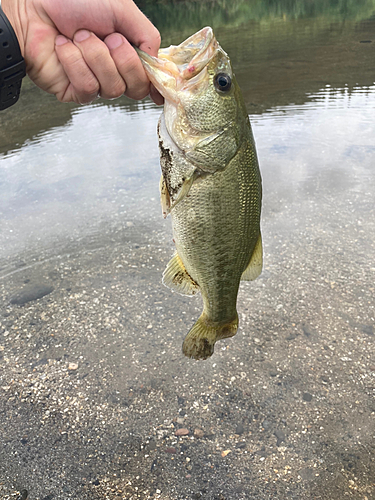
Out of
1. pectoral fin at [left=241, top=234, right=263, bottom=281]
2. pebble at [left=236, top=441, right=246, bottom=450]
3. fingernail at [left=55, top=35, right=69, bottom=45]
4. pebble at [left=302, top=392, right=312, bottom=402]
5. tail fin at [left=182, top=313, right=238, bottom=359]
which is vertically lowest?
pebble at [left=302, top=392, right=312, bottom=402]

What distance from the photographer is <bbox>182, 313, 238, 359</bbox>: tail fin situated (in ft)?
8.21

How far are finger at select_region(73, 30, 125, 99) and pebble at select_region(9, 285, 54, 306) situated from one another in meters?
3.30

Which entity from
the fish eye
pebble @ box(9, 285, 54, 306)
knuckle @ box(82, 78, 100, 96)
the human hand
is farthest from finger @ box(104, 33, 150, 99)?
pebble @ box(9, 285, 54, 306)

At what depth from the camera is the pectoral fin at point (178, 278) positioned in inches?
95.9

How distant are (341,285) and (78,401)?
2903 mm

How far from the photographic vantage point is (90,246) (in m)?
5.61

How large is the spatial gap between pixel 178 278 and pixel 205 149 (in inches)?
31.4

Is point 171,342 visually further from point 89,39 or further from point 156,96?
point 89,39

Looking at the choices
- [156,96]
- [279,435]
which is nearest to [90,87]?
[156,96]

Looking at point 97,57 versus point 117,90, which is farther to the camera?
point 117,90

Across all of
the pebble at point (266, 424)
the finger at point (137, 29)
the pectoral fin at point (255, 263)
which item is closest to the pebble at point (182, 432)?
the pebble at point (266, 424)

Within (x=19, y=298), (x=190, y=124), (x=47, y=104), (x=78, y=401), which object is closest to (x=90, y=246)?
(x=19, y=298)

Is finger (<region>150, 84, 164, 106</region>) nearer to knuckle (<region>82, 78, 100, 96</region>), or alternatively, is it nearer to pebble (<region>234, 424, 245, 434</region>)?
knuckle (<region>82, 78, 100, 96</region>)

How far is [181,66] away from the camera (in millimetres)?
1967
